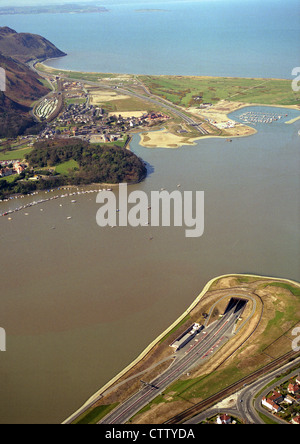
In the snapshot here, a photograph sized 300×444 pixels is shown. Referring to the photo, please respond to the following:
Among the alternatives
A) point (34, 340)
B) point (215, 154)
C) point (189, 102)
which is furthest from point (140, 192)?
point (189, 102)

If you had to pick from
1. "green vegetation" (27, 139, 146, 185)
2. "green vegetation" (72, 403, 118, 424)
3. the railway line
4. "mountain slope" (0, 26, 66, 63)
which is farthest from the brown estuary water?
"mountain slope" (0, 26, 66, 63)

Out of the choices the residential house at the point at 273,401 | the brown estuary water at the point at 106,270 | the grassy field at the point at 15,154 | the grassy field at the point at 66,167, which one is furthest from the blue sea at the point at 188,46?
the residential house at the point at 273,401

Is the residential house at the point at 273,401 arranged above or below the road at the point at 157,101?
below

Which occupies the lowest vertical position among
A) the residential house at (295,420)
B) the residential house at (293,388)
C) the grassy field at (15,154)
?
the residential house at (295,420)

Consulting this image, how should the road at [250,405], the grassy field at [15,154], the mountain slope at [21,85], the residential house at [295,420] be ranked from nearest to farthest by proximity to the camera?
the residential house at [295,420]
the road at [250,405]
the grassy field at [15,154]
the mountain slope at [21,85]

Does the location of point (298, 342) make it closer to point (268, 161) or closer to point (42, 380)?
point (42, 380)

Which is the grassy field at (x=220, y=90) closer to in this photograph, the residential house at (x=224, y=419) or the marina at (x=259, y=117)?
the marina at (x=259, y=117)

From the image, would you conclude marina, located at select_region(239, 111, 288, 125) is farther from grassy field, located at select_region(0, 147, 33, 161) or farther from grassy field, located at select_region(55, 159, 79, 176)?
grassy field, located at select_region(0, 147, 33, 161)
